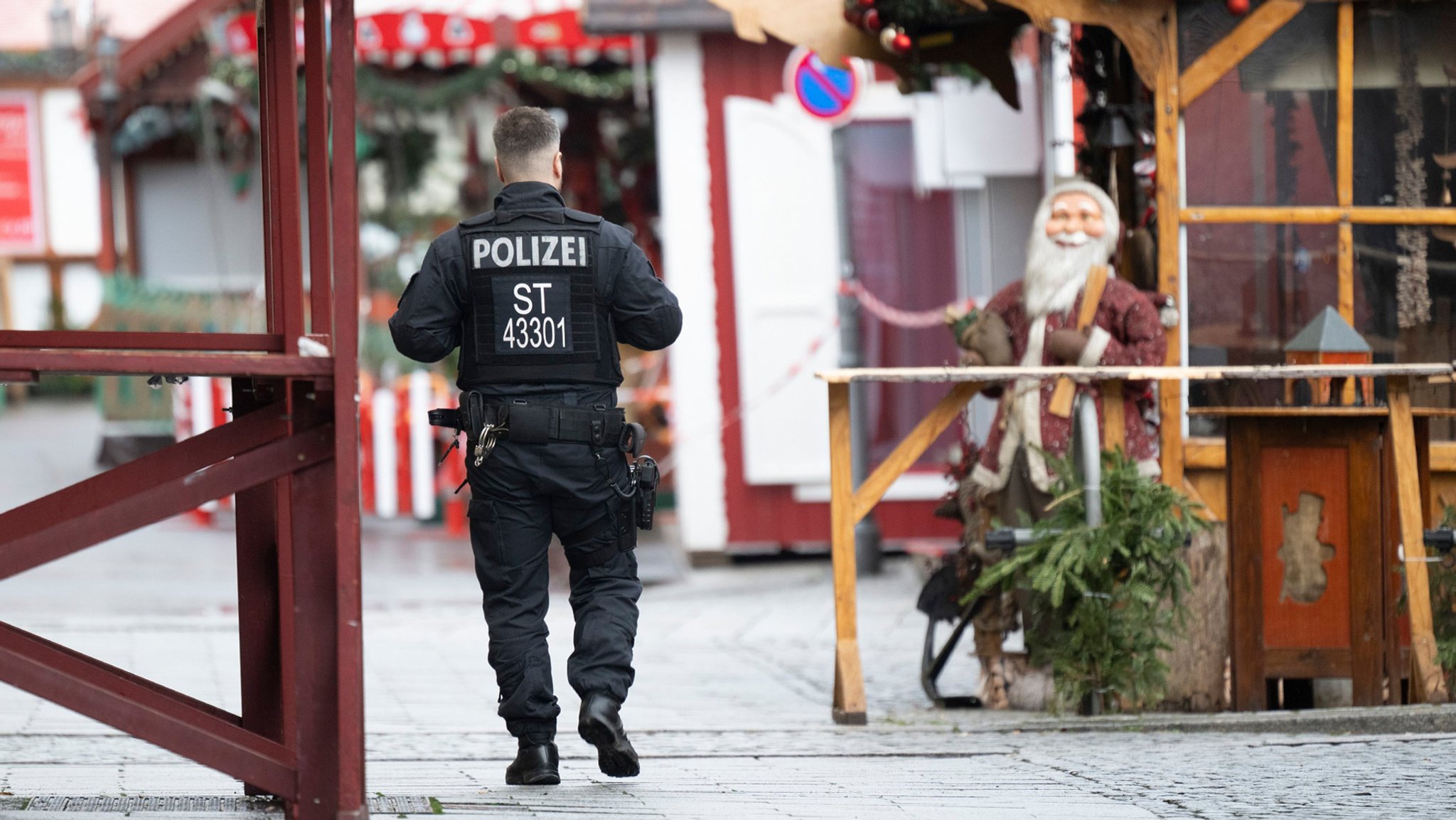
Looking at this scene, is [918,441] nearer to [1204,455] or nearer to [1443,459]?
[1204,455]

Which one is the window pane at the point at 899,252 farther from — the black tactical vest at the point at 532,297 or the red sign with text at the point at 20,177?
the red sign with text at the point at 20,177

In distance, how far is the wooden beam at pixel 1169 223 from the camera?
266 inches

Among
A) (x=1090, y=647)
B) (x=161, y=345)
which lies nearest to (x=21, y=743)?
(x=161, y=345)

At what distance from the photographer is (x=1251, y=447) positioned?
623cm

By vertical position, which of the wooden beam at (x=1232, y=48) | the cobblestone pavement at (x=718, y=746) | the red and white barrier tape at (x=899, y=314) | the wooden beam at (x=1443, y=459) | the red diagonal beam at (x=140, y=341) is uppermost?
the wooden beam at (x=1232, y=48)

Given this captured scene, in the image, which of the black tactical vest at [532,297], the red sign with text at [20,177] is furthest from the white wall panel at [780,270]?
the red sign with text at [20,177]

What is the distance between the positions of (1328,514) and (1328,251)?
120 cm

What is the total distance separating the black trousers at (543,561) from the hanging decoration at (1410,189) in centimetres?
352

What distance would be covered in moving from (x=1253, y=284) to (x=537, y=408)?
3.32 meters

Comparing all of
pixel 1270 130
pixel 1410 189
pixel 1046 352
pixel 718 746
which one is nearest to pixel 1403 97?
pixel 1410 189

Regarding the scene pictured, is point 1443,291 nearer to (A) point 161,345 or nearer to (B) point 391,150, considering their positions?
(A) point 161,345

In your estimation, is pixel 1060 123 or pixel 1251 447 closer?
pixel 1251 447

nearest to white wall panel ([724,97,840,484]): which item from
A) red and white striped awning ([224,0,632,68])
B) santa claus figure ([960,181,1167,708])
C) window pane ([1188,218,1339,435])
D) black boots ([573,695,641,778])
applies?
red and white striped awning ([224,0,632,68])

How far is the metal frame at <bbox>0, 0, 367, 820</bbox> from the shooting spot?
3676 millimetres
